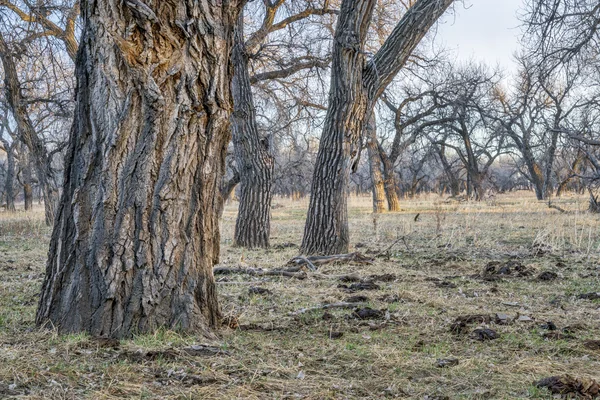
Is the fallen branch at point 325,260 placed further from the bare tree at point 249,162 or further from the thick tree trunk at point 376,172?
the thick tree trunk at point 376,172

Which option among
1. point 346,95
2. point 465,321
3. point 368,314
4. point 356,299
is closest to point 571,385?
point 465,321

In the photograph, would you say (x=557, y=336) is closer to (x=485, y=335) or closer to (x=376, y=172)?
(x=485, y=335)

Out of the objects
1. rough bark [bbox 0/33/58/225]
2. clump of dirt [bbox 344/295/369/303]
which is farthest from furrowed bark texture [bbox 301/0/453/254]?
rough bark [bbox 0/33/58/225]

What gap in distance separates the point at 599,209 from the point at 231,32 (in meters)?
16.4

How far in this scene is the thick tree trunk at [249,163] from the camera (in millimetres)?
9680

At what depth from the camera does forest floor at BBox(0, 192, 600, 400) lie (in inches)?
102

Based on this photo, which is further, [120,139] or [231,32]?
[231,32]

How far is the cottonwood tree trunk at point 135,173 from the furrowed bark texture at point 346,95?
439cm

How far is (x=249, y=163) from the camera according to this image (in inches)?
386

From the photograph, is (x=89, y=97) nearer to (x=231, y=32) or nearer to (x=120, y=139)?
(x=120, y=139)

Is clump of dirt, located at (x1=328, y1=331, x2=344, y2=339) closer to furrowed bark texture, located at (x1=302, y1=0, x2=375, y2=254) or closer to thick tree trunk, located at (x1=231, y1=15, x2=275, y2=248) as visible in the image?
furrowed bark texture, located at (x1=302, y1=0, x2=375, y2=254)

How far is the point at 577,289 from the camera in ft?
17.6

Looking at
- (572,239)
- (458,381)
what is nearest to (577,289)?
(458,381)

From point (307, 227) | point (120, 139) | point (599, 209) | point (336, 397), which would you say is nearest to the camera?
point (336, 397)
